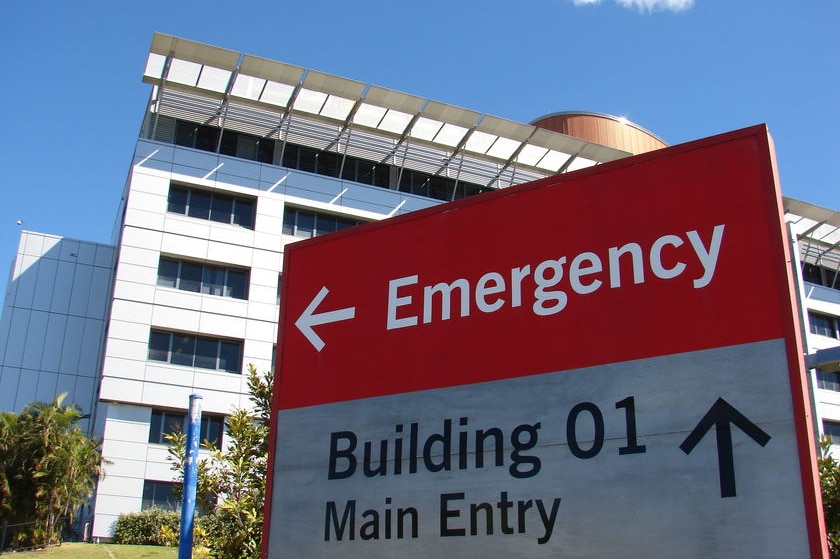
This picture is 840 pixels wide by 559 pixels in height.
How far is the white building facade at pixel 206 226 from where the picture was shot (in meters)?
32.1

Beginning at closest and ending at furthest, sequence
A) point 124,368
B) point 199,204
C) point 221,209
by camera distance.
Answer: point 124,368, point 199,204, point 221,209

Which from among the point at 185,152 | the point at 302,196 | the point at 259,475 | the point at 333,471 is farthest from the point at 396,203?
the point at 333,471

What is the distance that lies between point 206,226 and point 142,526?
12464 mm

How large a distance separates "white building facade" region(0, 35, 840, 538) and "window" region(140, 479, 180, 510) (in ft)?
0.18

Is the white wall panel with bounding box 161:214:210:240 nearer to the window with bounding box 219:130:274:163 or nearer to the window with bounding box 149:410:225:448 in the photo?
the window with bounding box 219:130:274:163

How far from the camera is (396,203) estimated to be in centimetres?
3884

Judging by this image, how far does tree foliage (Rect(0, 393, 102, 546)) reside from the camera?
78.4ft

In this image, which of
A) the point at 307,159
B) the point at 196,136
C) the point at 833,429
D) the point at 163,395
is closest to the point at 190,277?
the point at 163,395

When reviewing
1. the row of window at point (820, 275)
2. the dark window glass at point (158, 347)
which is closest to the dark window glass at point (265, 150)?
the dark window glass at point (158, 347)

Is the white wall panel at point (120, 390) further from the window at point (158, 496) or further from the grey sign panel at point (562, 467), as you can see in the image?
the grey sign panel at point (562, 467)

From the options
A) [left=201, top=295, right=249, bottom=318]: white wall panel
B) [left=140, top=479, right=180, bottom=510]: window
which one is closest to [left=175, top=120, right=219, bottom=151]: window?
[left=201, top=295, right=249, bottom=318]: white wall panel

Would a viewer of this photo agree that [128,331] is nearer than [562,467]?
No

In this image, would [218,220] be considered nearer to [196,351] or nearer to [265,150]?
[265,150]

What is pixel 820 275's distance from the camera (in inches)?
1997
